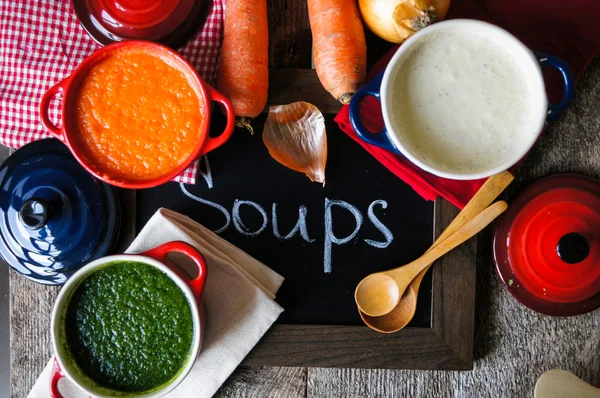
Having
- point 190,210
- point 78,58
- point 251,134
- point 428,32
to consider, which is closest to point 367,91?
point 428,32

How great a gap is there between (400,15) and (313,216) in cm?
37

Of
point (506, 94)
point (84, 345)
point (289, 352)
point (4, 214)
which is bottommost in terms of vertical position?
point (289, 352)

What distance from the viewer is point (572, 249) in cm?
88

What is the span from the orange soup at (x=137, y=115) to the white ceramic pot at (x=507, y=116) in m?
0.26

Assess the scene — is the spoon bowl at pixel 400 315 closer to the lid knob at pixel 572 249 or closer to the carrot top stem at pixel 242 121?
the lid knob at pixel 572 249

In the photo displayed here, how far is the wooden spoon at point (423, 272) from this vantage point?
0.93 meters

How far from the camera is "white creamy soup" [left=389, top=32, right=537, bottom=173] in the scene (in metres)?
0.81

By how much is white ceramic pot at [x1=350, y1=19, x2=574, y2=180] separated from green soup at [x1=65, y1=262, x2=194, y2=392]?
1.33ft

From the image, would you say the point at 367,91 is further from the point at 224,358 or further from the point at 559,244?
the point at 224,358

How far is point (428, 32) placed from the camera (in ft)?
2.61

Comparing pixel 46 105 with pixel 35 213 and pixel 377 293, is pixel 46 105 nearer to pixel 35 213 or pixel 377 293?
pixel 35 213

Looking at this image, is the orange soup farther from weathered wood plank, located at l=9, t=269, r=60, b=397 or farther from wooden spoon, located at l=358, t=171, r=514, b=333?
wooden spoon, located at l=358, t=171, r=514, b=333

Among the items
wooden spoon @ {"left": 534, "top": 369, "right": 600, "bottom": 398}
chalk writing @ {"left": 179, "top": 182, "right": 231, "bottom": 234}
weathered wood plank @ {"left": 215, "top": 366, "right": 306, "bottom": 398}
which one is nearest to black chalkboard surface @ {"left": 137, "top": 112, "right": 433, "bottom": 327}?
chalk writing @ {"left": 179, "top": 182, "right": 231, "bottom": 234}

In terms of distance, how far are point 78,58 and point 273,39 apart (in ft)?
1.12
